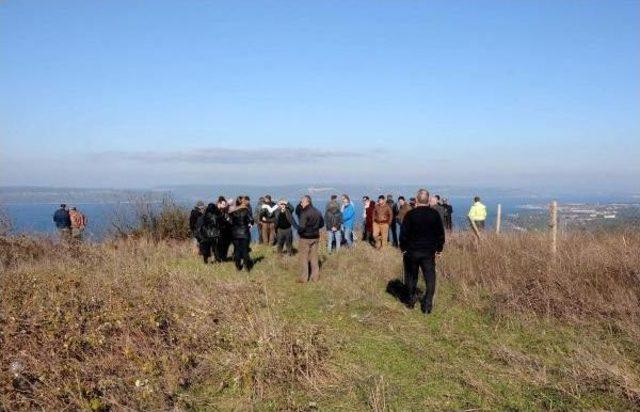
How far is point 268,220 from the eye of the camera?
65.2 feet

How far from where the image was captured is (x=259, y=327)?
24.3 feet

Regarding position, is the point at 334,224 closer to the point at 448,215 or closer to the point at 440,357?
the point at 448,215

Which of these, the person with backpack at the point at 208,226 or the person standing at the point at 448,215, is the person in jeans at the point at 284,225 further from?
the person standing at the point at 448,215

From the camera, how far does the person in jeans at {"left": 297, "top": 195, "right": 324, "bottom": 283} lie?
12891 millimetres

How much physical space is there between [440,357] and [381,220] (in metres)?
11.3

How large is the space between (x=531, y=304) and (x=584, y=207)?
969 centimetres

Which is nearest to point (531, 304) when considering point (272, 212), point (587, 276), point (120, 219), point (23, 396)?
point (587, 276)

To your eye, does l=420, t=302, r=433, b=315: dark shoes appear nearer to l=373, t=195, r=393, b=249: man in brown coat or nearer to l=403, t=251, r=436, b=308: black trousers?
l=403, t=251, r=436, b=308: black trousers

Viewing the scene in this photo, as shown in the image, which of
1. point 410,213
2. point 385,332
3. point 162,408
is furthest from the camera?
point 410,213

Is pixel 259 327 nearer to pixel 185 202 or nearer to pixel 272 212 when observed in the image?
pixel 272 212

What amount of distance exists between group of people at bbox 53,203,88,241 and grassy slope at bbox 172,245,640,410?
11681mm

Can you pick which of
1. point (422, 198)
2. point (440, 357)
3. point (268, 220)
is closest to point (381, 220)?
point (268, 220)

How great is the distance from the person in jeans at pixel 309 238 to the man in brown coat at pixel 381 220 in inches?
217

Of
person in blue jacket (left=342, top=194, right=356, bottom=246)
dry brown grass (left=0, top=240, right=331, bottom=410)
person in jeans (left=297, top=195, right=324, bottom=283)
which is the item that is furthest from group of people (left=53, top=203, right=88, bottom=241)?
dry brown grass (left=0, top=240, right=331, bottom=410)
